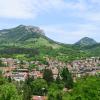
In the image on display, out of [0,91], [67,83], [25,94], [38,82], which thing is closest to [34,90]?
[38,82]

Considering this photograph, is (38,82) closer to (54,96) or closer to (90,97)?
(54,96)

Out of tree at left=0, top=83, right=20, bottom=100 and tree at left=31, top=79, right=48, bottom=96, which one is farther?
tree at left=31, top=79, right=48, bottom=96

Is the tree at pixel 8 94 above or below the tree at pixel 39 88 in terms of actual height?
above

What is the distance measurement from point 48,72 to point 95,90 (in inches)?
4459

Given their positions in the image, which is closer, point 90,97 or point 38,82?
point 90,97

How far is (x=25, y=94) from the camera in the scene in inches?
4222

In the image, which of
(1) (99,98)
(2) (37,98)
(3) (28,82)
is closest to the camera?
(1) (99,98)

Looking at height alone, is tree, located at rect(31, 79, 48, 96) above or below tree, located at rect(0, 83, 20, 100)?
below

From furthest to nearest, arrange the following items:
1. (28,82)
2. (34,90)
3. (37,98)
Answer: (28,82) → (34,90) → (37,98)

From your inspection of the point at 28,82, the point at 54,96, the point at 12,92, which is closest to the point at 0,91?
the point at 12,92

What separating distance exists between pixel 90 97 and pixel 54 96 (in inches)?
1675

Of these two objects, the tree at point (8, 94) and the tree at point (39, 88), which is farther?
the tree at point (39, 88)

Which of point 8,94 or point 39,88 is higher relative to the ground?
point 8,94

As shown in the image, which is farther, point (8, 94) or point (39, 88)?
point (39, 88)
